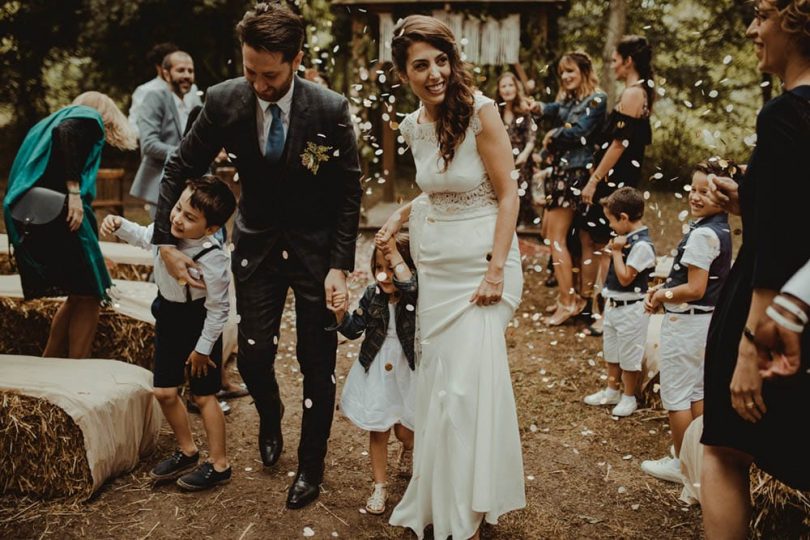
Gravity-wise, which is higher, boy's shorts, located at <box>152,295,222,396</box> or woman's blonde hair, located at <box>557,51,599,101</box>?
woman's blonde hair, located at <box>557,51,599,101</box>

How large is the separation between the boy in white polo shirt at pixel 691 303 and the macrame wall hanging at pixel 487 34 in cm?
636

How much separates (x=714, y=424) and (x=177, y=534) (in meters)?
2.24

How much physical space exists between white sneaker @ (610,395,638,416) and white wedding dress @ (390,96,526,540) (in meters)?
1.65

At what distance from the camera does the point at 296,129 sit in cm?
327

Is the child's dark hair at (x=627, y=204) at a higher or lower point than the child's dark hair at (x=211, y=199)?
lower

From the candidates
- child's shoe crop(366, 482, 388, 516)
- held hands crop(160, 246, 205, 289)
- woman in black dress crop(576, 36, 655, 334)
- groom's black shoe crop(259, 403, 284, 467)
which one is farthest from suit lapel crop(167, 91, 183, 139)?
child's shoe crop(366, 482, 388, 516)

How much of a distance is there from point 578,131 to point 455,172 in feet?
10.9

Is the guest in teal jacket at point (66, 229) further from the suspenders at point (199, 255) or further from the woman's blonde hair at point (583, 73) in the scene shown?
the woman's blonde hair at point (583, 73)

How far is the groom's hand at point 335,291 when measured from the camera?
11.0 ft

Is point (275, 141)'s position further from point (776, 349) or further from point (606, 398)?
point (606, 398)

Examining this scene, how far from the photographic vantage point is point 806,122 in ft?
6.61

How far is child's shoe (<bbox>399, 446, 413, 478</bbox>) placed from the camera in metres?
3.80

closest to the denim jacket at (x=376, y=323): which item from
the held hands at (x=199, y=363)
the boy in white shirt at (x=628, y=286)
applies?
the held hands at (x=199, y=363)

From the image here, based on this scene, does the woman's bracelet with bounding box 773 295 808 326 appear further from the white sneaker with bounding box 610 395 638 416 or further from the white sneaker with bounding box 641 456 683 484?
the white sneaker with bounding box 610 395 638 416
